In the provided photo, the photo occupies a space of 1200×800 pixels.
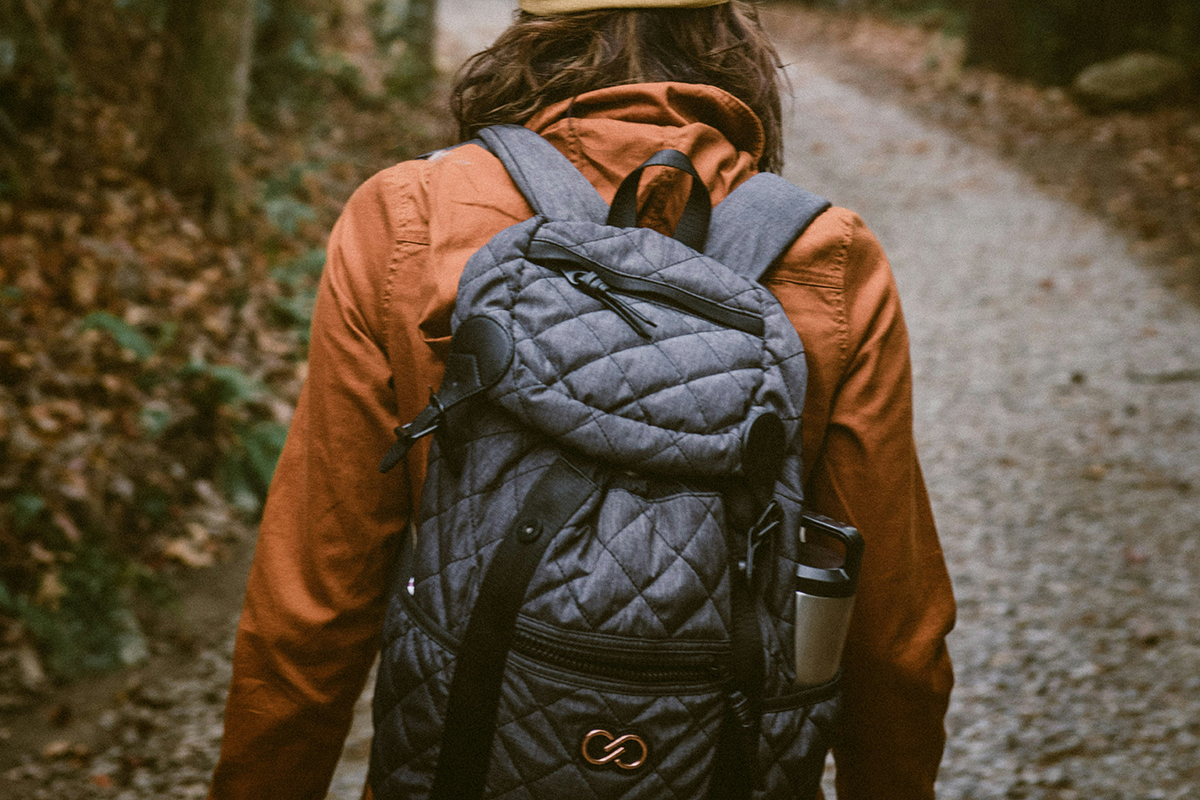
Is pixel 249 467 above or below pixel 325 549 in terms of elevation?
below

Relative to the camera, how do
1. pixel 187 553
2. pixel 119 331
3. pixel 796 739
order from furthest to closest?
pixel 119 331 → pixel 187 553 → pixel 796 739

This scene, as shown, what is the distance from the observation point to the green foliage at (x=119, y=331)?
189 inches

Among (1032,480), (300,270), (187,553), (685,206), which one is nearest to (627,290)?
(685,206)

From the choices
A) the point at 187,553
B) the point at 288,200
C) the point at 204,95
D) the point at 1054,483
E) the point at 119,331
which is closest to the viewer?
the point at 187,553

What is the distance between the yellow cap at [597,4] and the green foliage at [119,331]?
13.6ft

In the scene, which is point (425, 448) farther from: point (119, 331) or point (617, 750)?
point (119, 331)

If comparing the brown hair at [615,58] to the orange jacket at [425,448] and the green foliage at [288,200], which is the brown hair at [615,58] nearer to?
the orange jacket at [425,448]

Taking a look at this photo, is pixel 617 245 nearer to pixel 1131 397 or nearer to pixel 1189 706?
pixel 1189 706

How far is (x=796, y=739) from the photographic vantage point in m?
→ 1.29

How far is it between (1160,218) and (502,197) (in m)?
9.23

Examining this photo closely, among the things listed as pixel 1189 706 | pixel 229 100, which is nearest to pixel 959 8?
pixel 229 100

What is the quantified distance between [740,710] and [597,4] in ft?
3.40

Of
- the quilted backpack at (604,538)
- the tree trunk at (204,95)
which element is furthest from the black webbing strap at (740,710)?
the tree trunk at (204,95)

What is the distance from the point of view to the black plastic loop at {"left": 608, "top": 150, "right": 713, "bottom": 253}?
1.29 m
